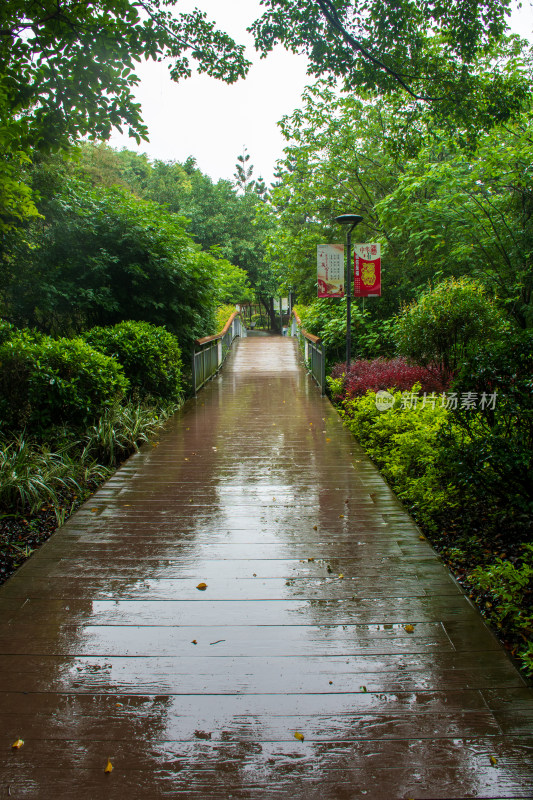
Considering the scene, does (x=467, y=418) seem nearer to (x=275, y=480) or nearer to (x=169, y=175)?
(x=275, y=480)

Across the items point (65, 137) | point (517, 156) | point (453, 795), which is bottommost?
point (453, 795)

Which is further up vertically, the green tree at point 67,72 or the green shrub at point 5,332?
the green tree at point 67,72

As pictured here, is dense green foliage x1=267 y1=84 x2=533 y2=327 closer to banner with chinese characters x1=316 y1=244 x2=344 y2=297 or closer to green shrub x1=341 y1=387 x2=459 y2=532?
banner with chinese characters x1=316 y1=244 x2=344 y2=297

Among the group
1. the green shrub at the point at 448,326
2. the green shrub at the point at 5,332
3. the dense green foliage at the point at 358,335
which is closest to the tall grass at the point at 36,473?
the green shrub at the point at 5,332

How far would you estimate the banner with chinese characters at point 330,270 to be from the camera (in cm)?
935

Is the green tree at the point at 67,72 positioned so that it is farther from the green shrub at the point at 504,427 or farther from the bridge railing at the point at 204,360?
the bridge railing at the point at 204,360

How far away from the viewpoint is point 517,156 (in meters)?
8.04

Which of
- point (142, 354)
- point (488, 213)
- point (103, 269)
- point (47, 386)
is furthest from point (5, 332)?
point (488, 213)

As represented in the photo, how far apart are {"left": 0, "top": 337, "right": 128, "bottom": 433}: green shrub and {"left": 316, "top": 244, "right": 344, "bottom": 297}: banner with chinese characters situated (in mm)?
5403

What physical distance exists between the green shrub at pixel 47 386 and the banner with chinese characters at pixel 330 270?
5.40 meters

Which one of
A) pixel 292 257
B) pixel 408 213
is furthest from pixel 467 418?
pixel 292 257

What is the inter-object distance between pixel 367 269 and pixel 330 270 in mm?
707

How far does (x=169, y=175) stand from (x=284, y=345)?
17.7m

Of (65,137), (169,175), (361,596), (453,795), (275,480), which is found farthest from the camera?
(169,175)
